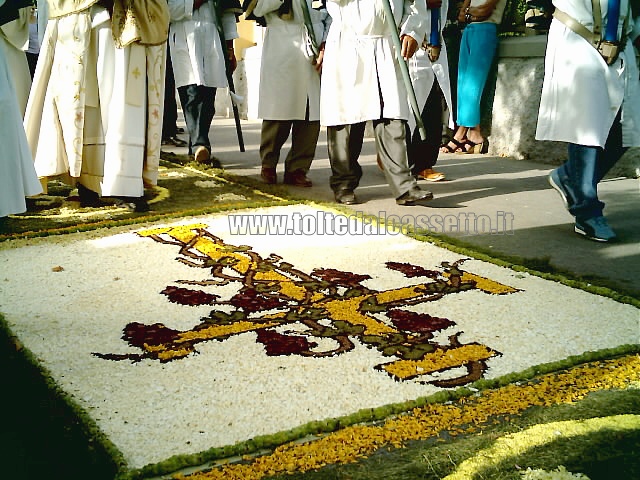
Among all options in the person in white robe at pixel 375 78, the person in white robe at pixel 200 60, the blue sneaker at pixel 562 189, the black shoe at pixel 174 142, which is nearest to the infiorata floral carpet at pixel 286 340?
the blue sneaker at pixel 562 189

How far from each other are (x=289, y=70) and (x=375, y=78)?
1.04 meters

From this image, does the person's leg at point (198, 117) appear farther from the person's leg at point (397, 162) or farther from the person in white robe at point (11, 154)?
the person in white robe at point (11, 154)

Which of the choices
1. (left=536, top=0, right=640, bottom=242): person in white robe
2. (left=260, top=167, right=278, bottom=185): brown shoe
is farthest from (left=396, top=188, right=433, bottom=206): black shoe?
(left=260, top=167, right=278, bottom=185): brown shoe

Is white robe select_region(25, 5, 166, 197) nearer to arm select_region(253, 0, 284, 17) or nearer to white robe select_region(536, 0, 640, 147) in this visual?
arm select_region(253, 0, 284, 17)

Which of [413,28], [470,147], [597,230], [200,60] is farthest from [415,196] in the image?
[470,147]

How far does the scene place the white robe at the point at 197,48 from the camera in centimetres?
698

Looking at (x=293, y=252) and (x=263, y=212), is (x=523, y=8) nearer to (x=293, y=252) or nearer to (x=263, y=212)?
(x=263, y=212)

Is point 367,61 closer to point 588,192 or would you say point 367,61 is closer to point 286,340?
point 588,192

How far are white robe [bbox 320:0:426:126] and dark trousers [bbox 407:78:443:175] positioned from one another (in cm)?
84

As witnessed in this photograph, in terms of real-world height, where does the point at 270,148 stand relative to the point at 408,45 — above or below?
below

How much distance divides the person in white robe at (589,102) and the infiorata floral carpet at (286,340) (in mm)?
958

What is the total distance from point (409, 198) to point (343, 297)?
2.03 meters

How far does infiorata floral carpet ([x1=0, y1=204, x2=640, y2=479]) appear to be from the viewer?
213 cm

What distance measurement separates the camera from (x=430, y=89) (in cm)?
606
